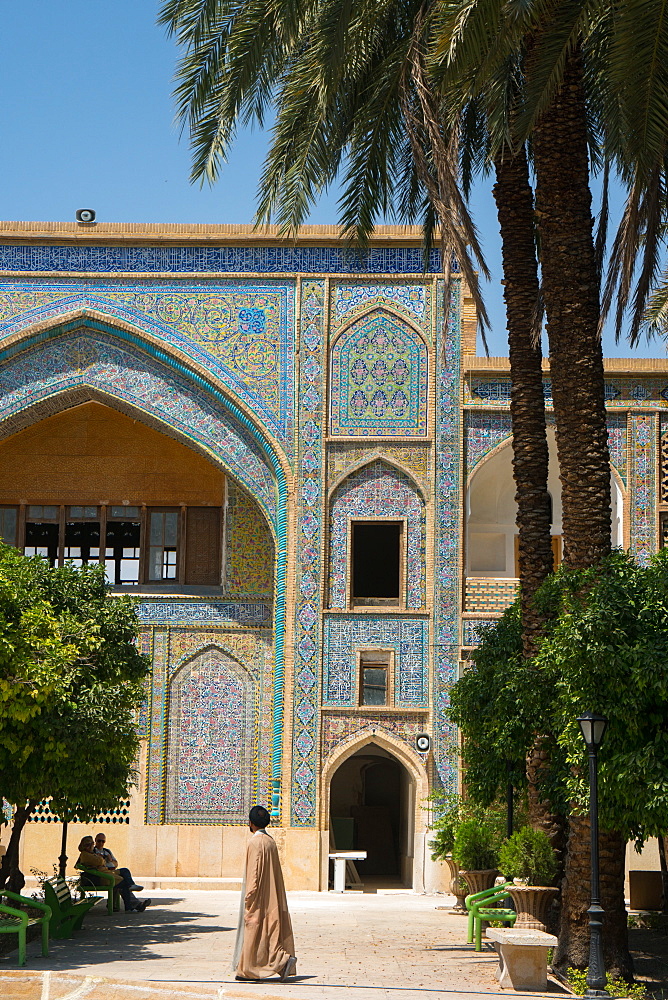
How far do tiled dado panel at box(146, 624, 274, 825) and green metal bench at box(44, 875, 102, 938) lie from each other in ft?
20.0

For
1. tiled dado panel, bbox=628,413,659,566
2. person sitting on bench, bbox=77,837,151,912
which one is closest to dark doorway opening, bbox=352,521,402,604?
tiled dado panel, bbox=628,413,659,566

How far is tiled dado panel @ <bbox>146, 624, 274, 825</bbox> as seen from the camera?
18.9m

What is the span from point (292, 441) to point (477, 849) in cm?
700

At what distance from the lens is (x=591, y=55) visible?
11438mm

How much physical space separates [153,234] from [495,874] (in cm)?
1007

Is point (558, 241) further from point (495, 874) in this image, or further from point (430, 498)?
point (430, 498)

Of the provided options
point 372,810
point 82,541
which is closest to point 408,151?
point 82,541

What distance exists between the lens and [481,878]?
517 inches

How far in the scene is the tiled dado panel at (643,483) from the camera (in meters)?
18.5

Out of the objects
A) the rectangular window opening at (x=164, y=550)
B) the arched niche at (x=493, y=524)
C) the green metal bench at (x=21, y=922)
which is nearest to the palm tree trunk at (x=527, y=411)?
the green metal bench at (x=21, y=922)

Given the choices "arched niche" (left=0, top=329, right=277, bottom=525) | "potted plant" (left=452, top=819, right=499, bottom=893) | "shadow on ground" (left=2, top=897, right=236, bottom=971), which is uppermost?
"arched niche" (left=0, top=329, right=277, bottom=525)

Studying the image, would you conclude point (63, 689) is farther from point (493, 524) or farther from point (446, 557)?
point (493, 524)

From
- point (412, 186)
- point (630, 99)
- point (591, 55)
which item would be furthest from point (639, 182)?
point (412, 186)

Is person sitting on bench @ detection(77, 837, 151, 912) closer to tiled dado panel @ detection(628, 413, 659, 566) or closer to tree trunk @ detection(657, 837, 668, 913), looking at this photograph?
tree trunk @ detection(657, 837, 668, 913)
